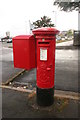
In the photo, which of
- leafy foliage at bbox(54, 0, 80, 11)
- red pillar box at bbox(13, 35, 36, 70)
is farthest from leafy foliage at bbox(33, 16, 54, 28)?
red pillar box at bbox(13, 35, 36, 70)

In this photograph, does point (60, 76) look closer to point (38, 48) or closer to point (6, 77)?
point (6, 77)

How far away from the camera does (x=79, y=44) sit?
16.8 meters

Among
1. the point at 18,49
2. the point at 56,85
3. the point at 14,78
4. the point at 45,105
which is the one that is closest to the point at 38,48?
the point at 18,49

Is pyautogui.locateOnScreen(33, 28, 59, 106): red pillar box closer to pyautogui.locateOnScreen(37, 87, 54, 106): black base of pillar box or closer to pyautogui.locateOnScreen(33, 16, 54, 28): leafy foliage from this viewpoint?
pyautogui.locateOnScreen(37, 87, 54, 106): black base of pillar box

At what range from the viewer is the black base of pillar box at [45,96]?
323 cm

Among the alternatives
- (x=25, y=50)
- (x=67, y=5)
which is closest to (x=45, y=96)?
(x=25, y=50)

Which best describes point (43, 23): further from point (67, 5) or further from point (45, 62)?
point (45, 62)

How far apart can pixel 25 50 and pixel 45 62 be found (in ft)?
1.77

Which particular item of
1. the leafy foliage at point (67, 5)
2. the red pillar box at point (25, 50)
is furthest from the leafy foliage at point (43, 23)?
the red pillar box at point (25, 50)

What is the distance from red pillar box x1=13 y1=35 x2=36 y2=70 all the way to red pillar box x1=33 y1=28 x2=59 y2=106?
21 centimetres

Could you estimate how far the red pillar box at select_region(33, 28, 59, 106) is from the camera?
2945 mm

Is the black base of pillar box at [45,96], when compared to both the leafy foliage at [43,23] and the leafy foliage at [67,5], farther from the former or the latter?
the leafy foliage at [43,23]

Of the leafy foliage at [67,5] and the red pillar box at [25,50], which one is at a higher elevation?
the leafy foliage at [67,5]

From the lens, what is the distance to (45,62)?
3.09 metres
